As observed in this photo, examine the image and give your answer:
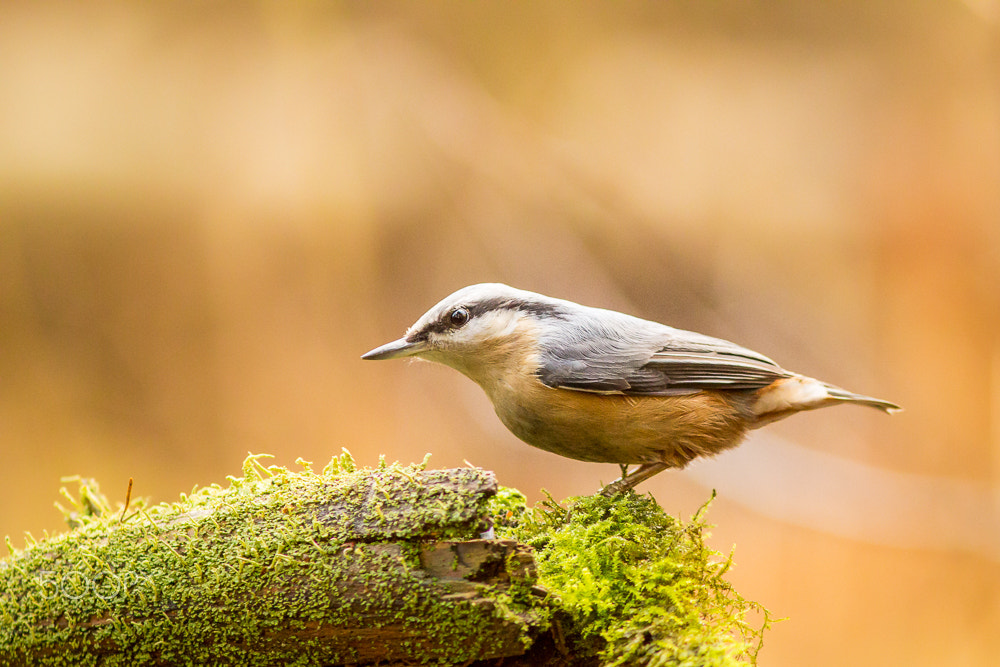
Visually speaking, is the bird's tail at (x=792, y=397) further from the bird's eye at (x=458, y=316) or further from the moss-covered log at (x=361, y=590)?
the bird's eye at (x=458, y=316)

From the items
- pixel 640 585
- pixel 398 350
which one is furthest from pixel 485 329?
pixel 640 585

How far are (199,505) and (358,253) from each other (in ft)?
10.9

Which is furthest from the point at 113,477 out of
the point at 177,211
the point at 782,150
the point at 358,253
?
the point at 782,150

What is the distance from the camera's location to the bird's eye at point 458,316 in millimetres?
2572

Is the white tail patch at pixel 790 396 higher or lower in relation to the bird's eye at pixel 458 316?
lower

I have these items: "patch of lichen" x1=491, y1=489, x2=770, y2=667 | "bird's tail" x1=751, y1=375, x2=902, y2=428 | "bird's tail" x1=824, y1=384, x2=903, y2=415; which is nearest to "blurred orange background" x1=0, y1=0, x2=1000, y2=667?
"bird's tail" x1=824, y1=384, x2=903, y2=415

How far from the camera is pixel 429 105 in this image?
5359 millimetres

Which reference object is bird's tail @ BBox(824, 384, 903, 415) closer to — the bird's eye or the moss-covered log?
the moss-covered log

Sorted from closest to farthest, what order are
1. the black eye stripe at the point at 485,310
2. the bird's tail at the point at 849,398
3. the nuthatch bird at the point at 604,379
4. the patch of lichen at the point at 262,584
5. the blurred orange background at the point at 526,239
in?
1. the patch of lichen at the point at 262,584
2. the nuthatch bird at the point at 604,379
3. the black eye stripe at the point at 485,310
4. the bird's tail at the point at 849,398
5. the blurred orange background at the point at 526,239

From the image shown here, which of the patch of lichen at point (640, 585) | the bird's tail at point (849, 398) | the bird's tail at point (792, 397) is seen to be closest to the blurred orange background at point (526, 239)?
the bird's tail at point (849, 398)

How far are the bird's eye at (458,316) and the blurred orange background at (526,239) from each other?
106 inches

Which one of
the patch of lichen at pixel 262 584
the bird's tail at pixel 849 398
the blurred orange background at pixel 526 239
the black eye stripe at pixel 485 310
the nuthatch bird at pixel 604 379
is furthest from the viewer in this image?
the blurred orange background at pixel 526 239

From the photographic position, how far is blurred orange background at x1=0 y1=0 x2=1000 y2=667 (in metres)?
4.94

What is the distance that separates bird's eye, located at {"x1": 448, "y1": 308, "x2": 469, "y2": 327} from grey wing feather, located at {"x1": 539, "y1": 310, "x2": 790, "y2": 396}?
307 millimetres
